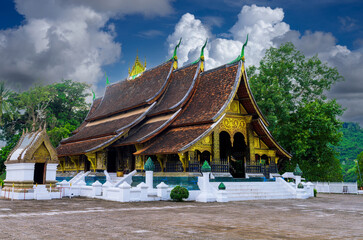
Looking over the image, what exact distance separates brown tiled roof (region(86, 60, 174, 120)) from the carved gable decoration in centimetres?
707

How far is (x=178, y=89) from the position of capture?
21.1 m

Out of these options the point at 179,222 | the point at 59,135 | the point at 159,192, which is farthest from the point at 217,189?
the point at 59,135

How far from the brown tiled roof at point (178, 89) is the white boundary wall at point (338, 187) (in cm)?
1339

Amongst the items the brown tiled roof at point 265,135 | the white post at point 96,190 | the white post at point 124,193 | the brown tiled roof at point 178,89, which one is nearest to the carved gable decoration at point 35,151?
the white post at point 96,190

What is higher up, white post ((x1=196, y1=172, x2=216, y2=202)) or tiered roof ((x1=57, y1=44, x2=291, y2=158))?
tiered roof ((x1=57, y1=44, x2=291, y2=158))

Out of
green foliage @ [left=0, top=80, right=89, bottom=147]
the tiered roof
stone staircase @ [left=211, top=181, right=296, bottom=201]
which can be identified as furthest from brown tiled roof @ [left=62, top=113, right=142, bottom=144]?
green foliage @ [left=0, top=80, right=89, bottom=147]

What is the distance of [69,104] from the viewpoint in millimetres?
47188

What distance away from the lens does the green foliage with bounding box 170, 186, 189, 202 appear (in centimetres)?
1375

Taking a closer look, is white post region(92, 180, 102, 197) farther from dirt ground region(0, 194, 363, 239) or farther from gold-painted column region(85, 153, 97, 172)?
dirt ground region(0, 194, 363, 239)

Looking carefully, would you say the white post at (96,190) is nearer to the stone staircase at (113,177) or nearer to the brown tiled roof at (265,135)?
the stone staircase at (113,177)

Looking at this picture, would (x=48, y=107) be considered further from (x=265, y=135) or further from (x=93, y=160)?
(x=265, y=135)

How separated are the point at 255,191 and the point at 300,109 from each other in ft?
48.7

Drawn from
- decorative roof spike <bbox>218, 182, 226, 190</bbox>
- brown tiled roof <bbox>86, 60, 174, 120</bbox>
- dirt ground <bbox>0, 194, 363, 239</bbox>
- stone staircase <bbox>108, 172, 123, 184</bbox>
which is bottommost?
dirt ground <bbox>0, 194, 363, 239</bbox>

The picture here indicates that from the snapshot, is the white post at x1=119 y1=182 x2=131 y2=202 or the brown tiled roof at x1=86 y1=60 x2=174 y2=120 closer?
the white post at x1=119 y1=182 x2=131 y2=202
